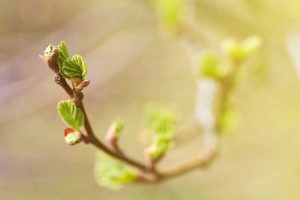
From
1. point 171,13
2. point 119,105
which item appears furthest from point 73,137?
point 119,105

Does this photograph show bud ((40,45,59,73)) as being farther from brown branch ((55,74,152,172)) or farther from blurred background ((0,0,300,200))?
blurred background ((0,0,300,200))

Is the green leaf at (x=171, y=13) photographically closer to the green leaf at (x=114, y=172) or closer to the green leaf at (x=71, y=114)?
the green leaf at (x=114, y=172)

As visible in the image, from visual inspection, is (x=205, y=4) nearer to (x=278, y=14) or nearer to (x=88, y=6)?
(x=278, y=14)

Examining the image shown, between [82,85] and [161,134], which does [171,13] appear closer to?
[161,134]

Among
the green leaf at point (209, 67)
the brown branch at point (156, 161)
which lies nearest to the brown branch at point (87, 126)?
the brown branch at point (156, 161)

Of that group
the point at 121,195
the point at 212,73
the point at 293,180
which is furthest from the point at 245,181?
the point at 212,73

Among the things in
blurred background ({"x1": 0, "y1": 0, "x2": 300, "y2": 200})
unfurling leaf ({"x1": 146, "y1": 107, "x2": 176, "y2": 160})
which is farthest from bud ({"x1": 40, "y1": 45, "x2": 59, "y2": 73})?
blurred background ({"x1": 0, "y1": 0, "x2": 300, "y2": 200})
